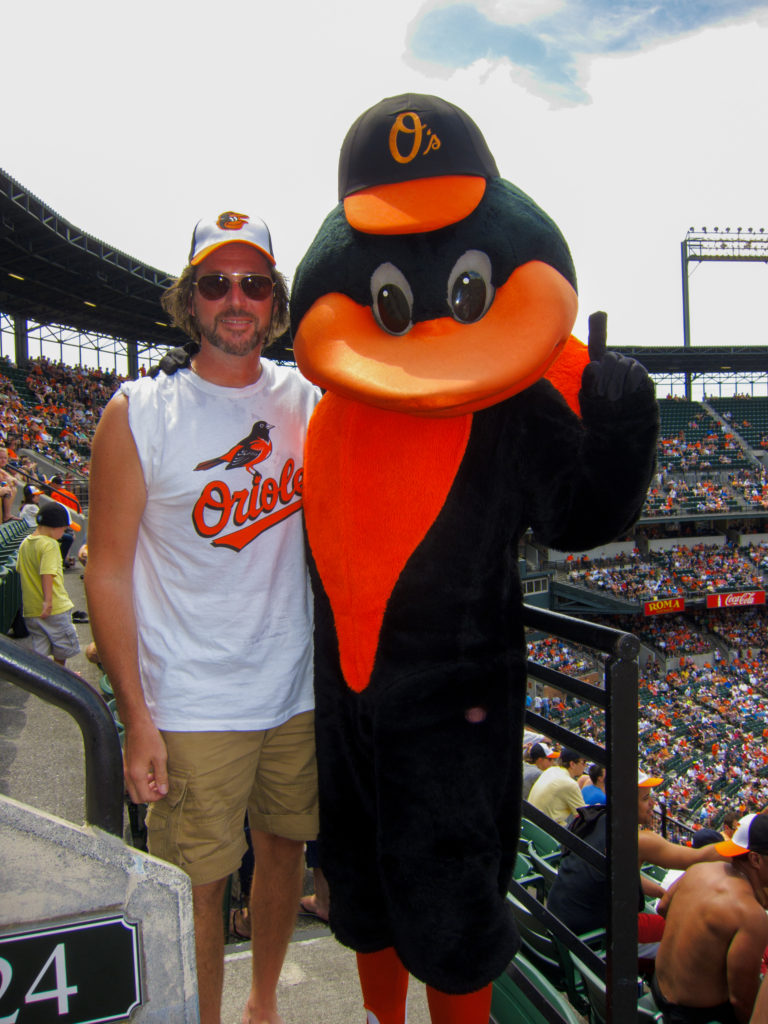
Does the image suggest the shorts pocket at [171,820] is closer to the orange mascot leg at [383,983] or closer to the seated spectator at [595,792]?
the orange mascot leg at [383,983]

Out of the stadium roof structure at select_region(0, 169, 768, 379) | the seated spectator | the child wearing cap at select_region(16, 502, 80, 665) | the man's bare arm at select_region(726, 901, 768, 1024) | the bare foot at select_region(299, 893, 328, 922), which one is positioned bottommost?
the seated spectator

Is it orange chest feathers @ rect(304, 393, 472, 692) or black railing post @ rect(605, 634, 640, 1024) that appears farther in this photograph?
orange chest feathers @ rect(304, 393, 472, 692)

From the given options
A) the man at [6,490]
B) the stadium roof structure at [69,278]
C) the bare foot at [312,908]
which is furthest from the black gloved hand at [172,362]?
the stadium roof structure at [69,278]

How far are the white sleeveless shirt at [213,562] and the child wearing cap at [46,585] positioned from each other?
409cm

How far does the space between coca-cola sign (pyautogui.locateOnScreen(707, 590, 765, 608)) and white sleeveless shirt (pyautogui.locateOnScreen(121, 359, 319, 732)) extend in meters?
22.4

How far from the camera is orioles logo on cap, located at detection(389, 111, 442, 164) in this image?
Answer: 4.72 feet

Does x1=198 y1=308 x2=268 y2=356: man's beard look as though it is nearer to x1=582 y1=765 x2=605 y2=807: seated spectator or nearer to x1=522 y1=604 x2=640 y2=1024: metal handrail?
x1=522 y1=604 x2=640 y2=1024: metal handrail

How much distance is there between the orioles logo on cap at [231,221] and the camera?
1.75 meters

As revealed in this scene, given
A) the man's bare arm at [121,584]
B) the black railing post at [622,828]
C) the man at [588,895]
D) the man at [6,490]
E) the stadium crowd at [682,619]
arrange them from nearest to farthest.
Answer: the black railing post at [622,828]
the man's bare arm at [121,584]
the man at [588,895]
the man at [6,490]
the stadium crowd at [682,619]

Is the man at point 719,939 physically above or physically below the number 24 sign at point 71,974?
below

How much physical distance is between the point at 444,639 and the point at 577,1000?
1.46 meters

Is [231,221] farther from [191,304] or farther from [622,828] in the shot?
[622,828]

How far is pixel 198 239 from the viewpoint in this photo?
1.76m

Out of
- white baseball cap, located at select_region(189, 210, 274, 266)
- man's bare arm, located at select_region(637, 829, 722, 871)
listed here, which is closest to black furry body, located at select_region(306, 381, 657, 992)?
white baseball cap, located at select_region(189, 210, 274, 266)
